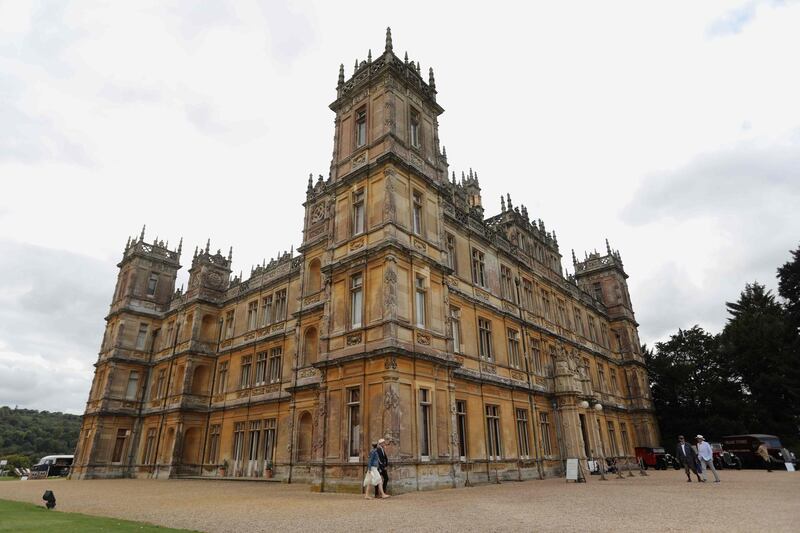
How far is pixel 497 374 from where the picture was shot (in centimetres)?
2361

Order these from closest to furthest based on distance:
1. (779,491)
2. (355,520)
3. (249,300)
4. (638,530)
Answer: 1. (638,530)
2. (355,520)
3. (779,491)
4. (249,300)

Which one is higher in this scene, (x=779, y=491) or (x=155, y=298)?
(x=155, y=298)

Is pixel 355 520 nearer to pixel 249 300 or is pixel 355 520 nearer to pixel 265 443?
pixel 265 443

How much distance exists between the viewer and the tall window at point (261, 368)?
1146 inches

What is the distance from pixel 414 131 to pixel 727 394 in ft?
121

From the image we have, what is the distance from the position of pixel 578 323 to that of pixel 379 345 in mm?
23911

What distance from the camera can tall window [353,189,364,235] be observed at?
20.4m

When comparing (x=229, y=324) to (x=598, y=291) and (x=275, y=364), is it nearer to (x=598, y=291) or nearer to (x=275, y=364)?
(x=275, y=364)

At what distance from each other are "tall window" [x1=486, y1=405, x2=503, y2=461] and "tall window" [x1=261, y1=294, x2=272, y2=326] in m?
16.1

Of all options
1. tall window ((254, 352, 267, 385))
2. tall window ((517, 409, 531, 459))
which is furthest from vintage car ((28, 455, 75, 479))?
tall window ((517, 409, 531, 459))

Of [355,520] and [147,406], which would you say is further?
[147,406]

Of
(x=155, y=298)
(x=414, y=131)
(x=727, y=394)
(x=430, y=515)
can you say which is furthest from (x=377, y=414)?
(x=727, y=394)

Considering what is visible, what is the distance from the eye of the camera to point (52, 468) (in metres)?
37.4

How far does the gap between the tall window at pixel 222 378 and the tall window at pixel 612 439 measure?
91.8 feet
